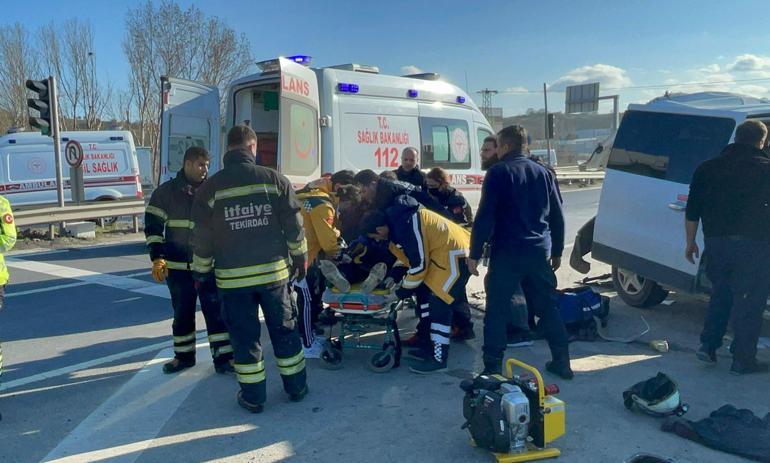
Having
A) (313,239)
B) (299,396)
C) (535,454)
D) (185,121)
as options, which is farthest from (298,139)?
(535,454)

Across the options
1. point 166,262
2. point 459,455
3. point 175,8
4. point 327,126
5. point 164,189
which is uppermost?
point 175,8

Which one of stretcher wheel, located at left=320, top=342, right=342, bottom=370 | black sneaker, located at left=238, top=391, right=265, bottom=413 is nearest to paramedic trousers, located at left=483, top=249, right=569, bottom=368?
stretcher wheel, located at left=320, top=342, right=342, bottom=370

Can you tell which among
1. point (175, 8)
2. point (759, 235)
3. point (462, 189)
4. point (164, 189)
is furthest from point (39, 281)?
point (175, 8)

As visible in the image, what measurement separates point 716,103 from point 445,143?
179 inches

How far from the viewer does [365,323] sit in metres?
5.17

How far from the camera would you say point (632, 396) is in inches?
161

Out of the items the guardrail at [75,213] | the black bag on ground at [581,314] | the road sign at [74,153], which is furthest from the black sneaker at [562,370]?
the road sign at [74,153]

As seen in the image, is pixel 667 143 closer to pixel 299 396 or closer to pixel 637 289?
pixel 637 289

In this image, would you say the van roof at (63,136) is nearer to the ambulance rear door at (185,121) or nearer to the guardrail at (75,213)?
the guardrail at (75,213)

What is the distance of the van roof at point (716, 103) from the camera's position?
5617 mm

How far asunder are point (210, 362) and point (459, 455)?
8.30ft

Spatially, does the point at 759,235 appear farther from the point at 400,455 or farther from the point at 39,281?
the point at 39,281

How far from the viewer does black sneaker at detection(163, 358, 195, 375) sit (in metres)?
5.04

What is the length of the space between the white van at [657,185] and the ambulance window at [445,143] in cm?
362
